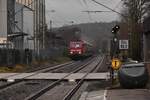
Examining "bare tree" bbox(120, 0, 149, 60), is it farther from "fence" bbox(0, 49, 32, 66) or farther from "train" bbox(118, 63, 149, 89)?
"train" bbox(118, 63, 149, 89)

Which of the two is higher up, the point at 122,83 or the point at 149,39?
the point at 149,39

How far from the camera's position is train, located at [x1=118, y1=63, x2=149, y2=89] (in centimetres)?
2250

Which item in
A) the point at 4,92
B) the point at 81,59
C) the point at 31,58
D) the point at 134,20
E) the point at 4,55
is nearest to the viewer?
the point at 4,92

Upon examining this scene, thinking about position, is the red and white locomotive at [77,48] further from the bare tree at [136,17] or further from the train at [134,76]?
the train at [134,76]

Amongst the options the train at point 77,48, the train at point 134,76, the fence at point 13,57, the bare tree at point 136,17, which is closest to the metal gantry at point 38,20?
the train at point 77,48

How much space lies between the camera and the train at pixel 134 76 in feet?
73.8

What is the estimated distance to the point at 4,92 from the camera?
25672mm

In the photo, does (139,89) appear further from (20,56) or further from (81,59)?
(81,59)

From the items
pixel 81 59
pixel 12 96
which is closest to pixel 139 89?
pixel 12 96

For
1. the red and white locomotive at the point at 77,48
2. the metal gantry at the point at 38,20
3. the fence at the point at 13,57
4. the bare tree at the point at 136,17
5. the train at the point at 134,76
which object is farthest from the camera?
the metal gantry at the point at 38,20

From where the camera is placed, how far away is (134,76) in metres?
22.5

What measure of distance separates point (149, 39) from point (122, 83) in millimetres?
5043

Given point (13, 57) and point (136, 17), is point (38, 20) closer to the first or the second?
point (13, 57)

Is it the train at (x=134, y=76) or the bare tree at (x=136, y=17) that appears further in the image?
the bare tree at (x=136, y=17)
